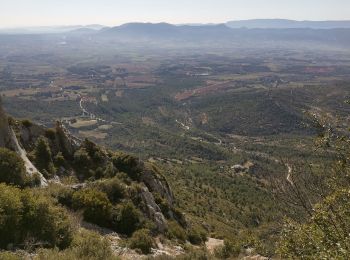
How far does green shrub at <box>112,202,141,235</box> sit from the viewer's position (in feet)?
Result: 70.2

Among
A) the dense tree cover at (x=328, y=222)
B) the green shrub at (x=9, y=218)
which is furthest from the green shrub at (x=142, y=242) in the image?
the dense tree cover at (x=328, y=222)

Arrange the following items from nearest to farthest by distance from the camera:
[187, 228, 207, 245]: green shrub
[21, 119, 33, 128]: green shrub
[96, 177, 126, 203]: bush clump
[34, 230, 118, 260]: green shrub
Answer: [34, 230, 118, 260]: green shrub → [96, 177, 126, 203]: bush clump → [187, 228, 207, 245]: green shrub → [21, 119, 33, 128]: green shrub

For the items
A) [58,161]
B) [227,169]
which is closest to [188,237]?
[58,161]

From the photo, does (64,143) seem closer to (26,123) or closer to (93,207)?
(26,123)

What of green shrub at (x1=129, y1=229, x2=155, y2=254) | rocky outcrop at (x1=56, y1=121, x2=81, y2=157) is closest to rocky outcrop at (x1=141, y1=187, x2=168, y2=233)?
green shrub at (x1=129, y1=229, x2=155, y2=254)

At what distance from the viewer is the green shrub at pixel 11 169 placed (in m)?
19.9

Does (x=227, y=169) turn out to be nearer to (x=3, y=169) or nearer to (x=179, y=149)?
(x=179, y=149)

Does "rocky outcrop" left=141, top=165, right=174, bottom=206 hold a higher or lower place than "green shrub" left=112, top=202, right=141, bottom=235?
lower

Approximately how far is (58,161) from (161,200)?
7.53 metres

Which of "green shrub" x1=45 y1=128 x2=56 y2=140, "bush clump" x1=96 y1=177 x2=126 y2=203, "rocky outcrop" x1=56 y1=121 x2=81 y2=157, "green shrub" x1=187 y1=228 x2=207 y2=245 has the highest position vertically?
"green shrub" x1=45 y1=128 x2=56 y2=140

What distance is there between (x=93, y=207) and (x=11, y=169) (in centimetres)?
431

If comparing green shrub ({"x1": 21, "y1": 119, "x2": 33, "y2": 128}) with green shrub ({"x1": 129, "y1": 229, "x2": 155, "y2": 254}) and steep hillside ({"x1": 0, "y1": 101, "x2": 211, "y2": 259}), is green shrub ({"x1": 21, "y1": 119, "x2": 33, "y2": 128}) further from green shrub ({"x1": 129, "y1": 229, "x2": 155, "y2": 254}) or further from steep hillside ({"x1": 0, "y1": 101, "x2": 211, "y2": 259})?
green shrub ({"x1": 129, "y1": 229, "x2": 155, "y2": 254})

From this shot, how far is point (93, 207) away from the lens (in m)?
20.9

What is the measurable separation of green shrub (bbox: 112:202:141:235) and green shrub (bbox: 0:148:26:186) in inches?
195
